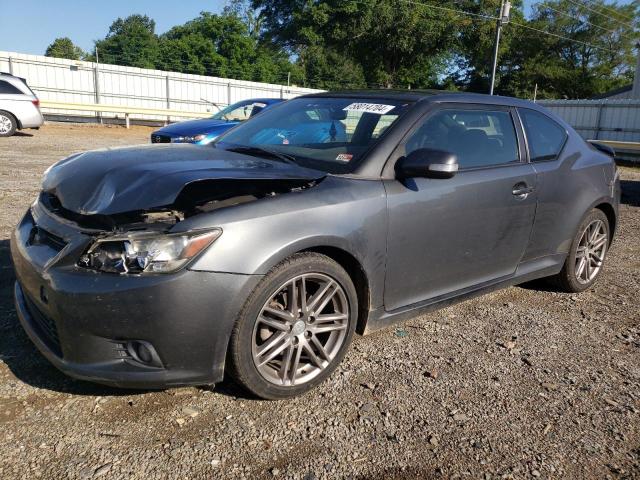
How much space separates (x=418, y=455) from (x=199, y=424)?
1.02m

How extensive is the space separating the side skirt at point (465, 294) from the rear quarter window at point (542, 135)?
0.80 meters

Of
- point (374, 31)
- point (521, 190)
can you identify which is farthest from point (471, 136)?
point (374, 31)

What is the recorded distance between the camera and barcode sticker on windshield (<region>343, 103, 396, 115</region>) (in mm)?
3543

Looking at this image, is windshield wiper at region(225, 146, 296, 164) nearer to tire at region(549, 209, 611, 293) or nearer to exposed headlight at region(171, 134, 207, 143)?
tire at region(549, 209, 611, 293)

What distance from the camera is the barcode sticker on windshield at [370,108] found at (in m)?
3.54

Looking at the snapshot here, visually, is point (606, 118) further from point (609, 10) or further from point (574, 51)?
point (609, 10)

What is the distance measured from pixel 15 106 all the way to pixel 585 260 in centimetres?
1555

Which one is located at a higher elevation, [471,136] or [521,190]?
[471,136]

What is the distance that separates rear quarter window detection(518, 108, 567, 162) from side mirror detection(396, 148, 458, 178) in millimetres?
1276

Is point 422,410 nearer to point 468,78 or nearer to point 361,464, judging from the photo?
point 361,464

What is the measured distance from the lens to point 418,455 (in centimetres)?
249

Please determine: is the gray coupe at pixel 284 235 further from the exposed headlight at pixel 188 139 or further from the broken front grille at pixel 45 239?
the exposed headlight at pixel 188 139

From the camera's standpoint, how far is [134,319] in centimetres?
239

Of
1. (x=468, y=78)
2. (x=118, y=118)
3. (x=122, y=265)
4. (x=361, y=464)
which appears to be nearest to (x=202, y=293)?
(x=122, y=265)
